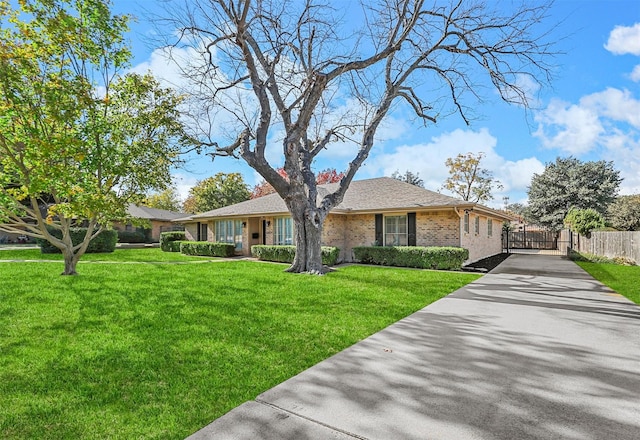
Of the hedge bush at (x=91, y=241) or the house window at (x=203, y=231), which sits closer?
the hedge bush at (x=91, y=241)

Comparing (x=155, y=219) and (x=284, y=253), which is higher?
(x=155, y=219)

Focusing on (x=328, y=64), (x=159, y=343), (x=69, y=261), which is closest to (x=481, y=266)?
(x=328, y=64)

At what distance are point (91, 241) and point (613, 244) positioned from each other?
27.1 m

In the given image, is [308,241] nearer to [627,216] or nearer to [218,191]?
[627,216]

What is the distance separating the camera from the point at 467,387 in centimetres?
311

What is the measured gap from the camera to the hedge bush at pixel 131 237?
3027cm

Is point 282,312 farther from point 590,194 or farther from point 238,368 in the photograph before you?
point 590,194

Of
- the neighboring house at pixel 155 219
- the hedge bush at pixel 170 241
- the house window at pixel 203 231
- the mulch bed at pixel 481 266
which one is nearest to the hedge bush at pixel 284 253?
the mulch bed at pixel 481 266

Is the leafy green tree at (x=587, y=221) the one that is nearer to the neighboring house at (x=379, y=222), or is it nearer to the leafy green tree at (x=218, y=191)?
the neighboring house at (x=379, y=222)

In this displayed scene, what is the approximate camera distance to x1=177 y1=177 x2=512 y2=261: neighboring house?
44.8 ft

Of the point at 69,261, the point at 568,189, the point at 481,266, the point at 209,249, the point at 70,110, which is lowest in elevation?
the point at 481,266

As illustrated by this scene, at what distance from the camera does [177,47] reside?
10.6 m

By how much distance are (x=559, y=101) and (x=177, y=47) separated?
40.4ft

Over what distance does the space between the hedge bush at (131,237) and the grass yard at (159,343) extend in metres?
23.4
